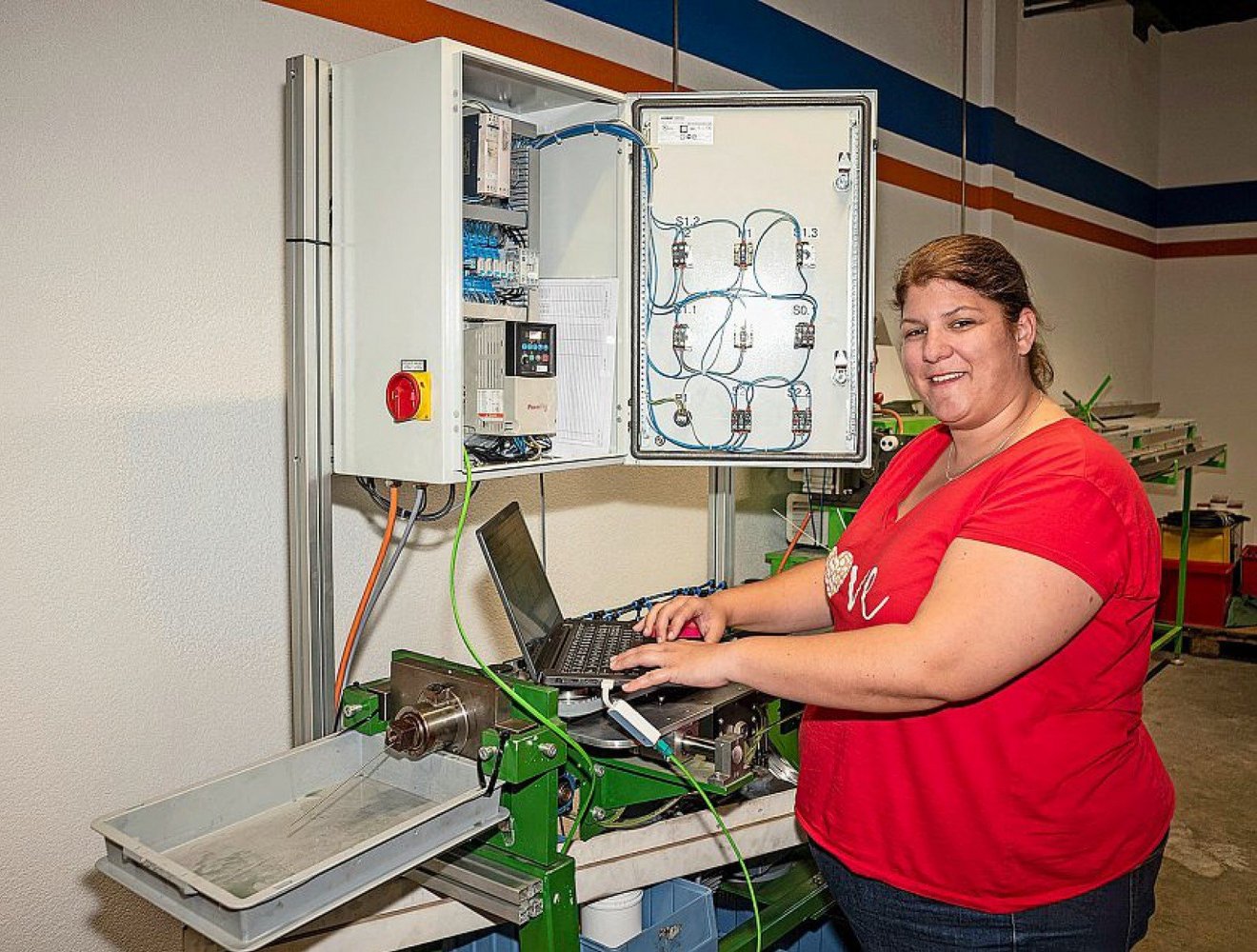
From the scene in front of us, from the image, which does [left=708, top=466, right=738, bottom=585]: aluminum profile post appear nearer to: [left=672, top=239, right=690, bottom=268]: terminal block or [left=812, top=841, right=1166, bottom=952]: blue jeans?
[left=672, top=239, right=690, bottom=268]: terminal block

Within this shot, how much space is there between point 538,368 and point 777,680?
811 mm

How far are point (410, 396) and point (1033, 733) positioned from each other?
3.34 feet

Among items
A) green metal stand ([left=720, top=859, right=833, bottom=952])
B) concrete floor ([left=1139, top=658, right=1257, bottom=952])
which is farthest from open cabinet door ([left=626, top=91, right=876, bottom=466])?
concrete floor ([left=1139, top=658, right=1257, bottom=952])

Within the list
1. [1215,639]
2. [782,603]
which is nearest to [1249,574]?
[1215,639]

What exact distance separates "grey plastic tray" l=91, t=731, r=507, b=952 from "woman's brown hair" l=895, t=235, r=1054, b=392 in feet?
3.02

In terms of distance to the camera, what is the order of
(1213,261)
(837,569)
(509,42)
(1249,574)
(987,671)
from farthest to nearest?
(1213,261) → (1249,574) → (509,42) → (837,569) → (987,671)

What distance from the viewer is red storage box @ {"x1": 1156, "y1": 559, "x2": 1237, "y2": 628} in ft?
17.9

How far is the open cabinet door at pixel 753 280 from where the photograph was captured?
220cm

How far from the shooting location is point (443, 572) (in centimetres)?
237

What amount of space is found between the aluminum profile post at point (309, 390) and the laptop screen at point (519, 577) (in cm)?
30

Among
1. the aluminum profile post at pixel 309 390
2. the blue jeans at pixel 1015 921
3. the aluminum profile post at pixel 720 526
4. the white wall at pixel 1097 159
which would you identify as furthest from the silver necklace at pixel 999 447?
the white wall at pixel 1097 159

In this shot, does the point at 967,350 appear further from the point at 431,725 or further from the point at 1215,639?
the point at 1215,639

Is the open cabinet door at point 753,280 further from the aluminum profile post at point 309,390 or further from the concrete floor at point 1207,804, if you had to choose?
the concrete floor at point 1207,804

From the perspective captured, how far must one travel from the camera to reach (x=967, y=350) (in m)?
1.47
